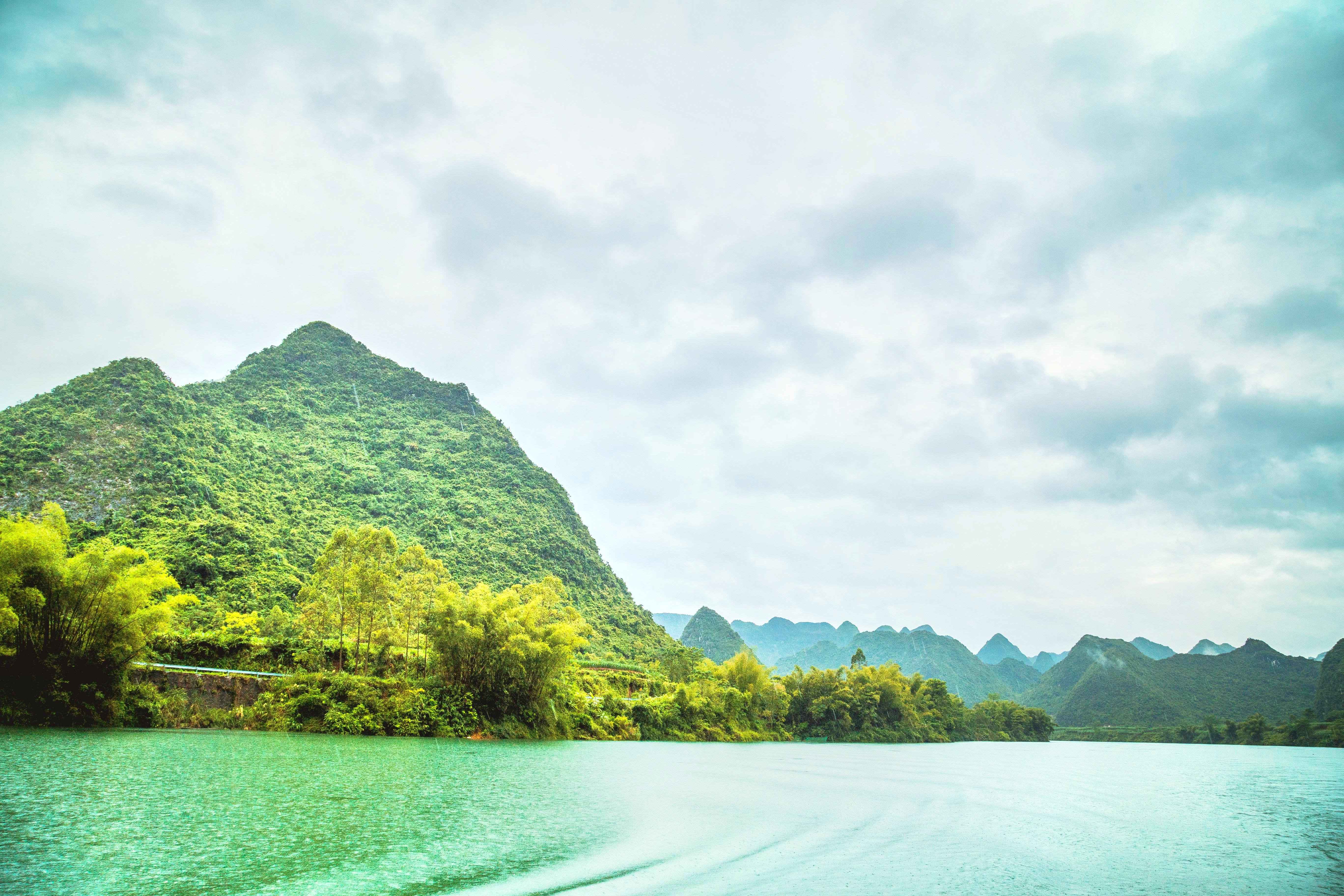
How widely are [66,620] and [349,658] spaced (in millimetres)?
12295

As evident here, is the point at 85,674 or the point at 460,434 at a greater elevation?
the point at 460,434

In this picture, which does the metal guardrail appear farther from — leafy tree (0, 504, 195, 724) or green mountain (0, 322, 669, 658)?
green mountain (0, 322, 669, 658)

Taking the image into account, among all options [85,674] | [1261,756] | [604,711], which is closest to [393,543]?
[85,674]

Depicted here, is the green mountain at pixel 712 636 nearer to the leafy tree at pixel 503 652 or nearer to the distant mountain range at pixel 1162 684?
the distant mountain range at pixel 1162 684

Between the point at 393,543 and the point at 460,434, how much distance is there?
78607 millimetres

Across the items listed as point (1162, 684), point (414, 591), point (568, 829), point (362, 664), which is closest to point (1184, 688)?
A: point (1162, 684)

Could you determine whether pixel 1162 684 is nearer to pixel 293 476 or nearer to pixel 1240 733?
pixel 1240 733

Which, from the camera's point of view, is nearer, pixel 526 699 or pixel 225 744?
pixel 225 744

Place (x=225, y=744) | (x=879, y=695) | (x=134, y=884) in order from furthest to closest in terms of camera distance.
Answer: (x=879, y=695), (x=225, y=744), (x=134, y=884)

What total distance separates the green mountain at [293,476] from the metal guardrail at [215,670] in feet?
45.7

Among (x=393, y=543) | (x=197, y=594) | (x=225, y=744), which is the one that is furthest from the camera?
(x=197, y=594)

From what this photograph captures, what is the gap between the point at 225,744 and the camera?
1742cm

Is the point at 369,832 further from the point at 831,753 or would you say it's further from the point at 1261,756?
the point at 1261,756

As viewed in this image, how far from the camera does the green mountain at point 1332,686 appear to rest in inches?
2899
